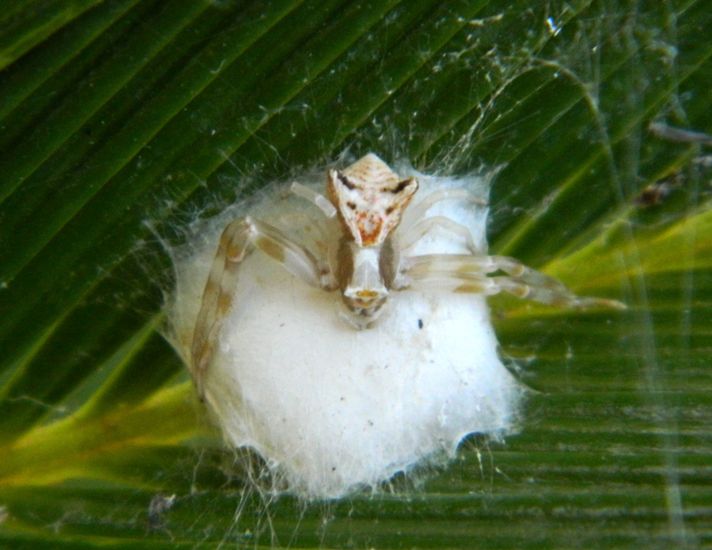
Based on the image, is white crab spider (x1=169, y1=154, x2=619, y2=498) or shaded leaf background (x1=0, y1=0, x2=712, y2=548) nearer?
shaded leaf background (x1=0, y1=0, x2=712, y2=548)

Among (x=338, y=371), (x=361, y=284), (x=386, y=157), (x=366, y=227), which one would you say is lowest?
(x=338, y=371)

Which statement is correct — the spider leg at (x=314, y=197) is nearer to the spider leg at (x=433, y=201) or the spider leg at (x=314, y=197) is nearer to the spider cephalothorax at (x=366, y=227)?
the spider cephalothorax at (x=366, y=227)

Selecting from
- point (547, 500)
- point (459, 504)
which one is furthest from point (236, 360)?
point (547, 500)

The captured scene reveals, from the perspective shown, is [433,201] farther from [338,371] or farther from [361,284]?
[338,371]

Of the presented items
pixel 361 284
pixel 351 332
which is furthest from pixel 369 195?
pixel 351 332

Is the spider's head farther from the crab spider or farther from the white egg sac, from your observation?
the white egg sac

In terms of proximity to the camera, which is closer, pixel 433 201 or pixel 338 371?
pixel 338 371

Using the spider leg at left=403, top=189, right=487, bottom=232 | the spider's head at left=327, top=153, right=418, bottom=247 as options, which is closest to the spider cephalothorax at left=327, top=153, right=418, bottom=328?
the spider's head at left=327, top=153, right=418, bottom=247

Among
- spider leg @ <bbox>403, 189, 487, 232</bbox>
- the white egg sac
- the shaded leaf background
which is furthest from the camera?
spider leg @ <bbox>403, 189, 487, 232</bbox>
